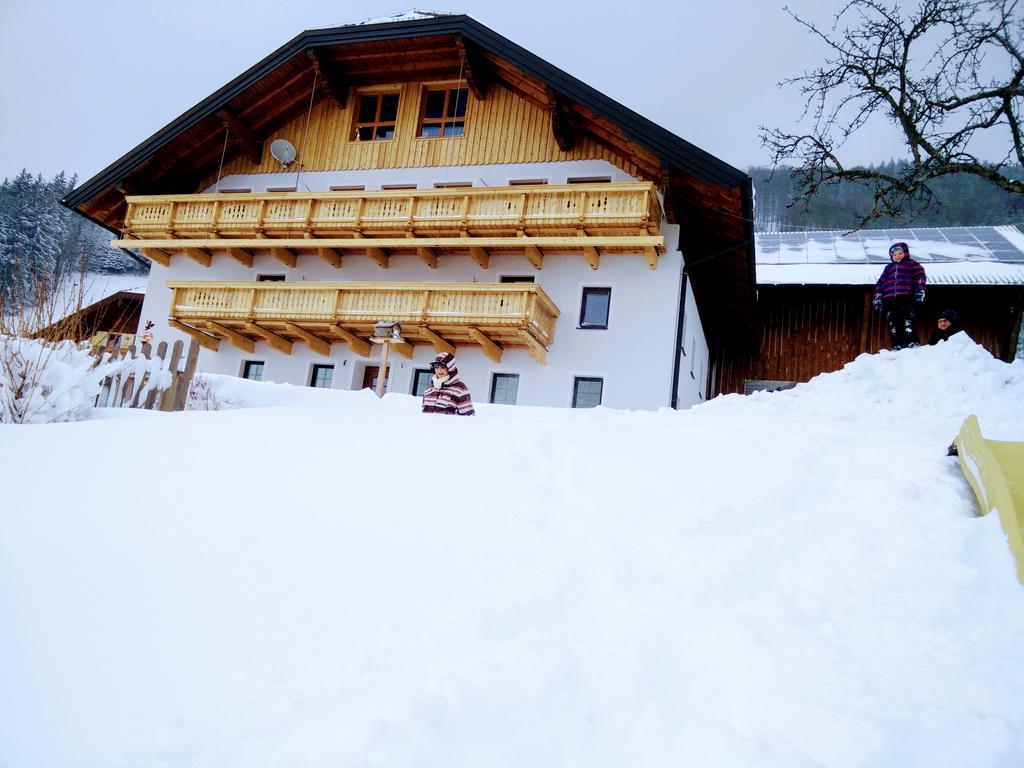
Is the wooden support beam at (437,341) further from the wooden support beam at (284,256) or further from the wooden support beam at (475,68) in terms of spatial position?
the wooden support beam at (475,68)

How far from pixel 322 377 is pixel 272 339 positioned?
1827 mm

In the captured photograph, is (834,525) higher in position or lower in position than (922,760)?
higher

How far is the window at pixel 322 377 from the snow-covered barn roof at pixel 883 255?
1482 centimetres

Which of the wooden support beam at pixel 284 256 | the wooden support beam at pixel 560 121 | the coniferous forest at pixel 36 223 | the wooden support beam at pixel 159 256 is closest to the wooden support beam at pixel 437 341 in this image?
the wooden support beam at pixel 284 256

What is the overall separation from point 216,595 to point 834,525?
409cm

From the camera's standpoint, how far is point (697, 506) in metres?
5.48

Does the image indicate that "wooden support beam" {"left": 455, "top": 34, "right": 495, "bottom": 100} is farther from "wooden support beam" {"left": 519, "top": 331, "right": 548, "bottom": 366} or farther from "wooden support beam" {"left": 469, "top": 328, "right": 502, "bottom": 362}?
"wooden support beam" {"left": 519, "top": 331, "right": 548, "bottom": 366}

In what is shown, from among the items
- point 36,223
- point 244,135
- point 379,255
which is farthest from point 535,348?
point 36,223

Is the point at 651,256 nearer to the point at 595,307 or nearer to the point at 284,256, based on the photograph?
the point at 595,307

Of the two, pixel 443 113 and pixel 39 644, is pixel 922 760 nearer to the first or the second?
pixel 39 644

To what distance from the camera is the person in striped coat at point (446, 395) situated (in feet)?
36.9

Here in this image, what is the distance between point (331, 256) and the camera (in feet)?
71.6

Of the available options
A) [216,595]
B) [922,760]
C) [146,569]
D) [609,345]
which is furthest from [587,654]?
[609,345]

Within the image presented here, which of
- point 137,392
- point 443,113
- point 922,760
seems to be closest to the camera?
point 922,760
